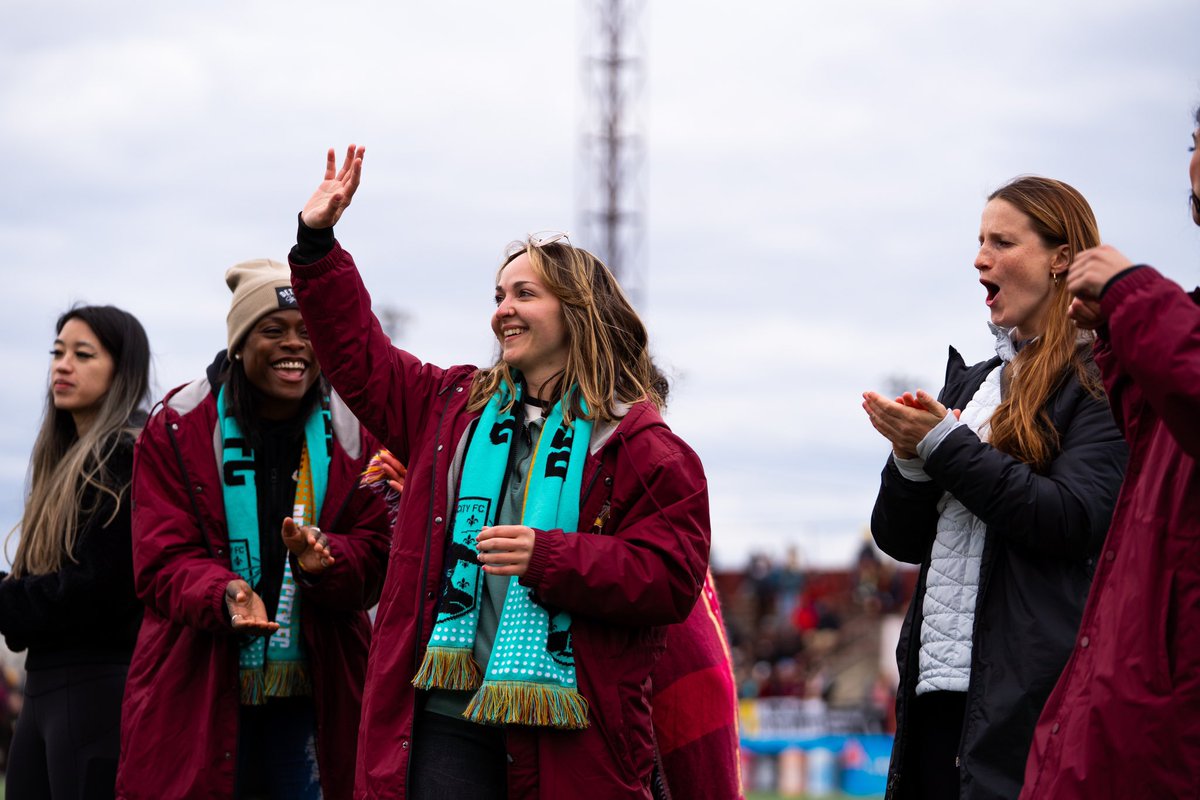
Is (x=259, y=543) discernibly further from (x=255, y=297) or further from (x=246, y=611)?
(x=255, y=297)

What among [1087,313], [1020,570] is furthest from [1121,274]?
[1020,570]

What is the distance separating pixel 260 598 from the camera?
192 inches

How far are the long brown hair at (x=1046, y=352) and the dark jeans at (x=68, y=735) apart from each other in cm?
320

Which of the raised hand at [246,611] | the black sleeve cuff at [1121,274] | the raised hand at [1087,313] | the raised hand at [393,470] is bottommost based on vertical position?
the raised hand at [246,611]

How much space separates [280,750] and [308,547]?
0.77 m

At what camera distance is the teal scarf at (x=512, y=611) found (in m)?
3.91

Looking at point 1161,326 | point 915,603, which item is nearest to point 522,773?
point 915,603

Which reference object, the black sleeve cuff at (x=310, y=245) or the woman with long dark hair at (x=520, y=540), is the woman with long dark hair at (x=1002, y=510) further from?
the black sleeve cuff at (x=310, y=245)

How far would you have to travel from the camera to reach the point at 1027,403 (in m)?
4.07

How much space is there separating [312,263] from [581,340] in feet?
2.58

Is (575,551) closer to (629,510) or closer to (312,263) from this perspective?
(629,510)

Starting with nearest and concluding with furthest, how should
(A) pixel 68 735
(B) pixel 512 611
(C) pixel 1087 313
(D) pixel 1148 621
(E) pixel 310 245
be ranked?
(D) pixel 1148 621 → (C) pixel 1087 313 → (B) pixel 512 611 → (E) pixel 310 245 → (A) pixel 68 735

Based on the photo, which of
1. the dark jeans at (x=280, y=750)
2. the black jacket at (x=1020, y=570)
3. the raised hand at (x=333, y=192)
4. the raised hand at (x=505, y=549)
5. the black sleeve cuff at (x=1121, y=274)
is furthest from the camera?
the dark jeans at (x=280, y=750)

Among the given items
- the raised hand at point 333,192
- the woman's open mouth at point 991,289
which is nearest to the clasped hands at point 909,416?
the woman's open mouth at point 991,289
